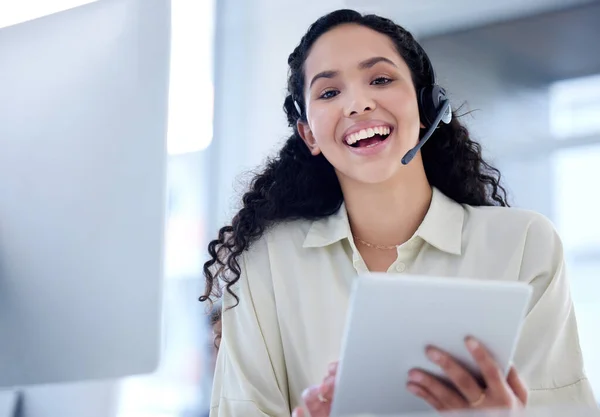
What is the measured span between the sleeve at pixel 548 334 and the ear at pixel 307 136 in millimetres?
475

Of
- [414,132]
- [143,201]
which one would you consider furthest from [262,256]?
[143,201]

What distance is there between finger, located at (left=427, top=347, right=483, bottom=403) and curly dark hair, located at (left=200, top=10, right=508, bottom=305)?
69 centimetres

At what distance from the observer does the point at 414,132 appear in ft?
4.77

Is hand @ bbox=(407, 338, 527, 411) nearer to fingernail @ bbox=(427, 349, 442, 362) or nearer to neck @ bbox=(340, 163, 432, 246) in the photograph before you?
fingernail @ bbox=(427, 349, 442, 362)

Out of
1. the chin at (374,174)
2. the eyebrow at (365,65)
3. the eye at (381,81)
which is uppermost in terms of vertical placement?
the eyebrow at (365,65)

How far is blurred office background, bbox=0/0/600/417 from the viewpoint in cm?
216

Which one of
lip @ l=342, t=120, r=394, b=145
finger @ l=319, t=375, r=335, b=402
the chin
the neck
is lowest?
finger @ l=319, t=375, r=335, b=402

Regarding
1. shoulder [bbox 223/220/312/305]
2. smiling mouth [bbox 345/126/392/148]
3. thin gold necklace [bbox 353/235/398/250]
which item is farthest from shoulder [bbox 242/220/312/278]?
smiling mouth [bbox 345/126/392/148]

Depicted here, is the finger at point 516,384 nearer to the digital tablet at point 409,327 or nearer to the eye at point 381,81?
the digital tablet at point 409,327

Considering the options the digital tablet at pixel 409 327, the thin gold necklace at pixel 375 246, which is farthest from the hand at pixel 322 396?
the thin gold necklace at pixel 375 246

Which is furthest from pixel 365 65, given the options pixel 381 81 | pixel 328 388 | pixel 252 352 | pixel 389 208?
pixel 328 388

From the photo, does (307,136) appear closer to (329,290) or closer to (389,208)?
(389,208)

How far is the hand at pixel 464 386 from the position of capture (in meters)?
0.82

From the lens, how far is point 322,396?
98cm
